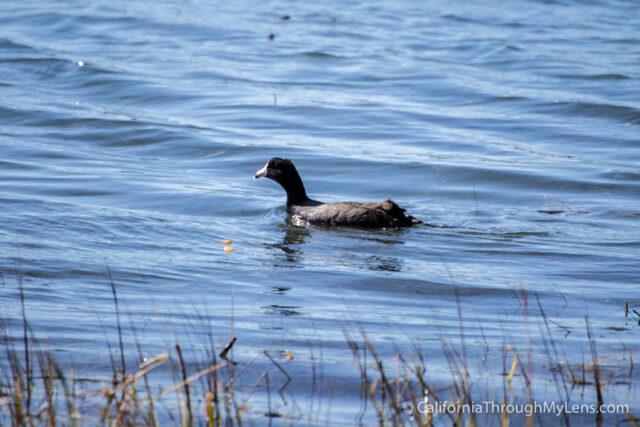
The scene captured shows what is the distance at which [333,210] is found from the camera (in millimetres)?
10984

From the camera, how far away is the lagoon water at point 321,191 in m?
6.01

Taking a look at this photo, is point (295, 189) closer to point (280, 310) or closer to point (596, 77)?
point (280, 310)

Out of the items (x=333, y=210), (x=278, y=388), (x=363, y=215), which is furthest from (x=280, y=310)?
(x=333, y=210)

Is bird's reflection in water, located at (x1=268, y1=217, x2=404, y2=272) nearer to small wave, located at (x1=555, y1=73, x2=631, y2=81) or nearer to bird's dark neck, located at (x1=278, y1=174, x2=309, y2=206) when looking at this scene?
bird's dark neck, located at (x1=278, y1=174, x2=309, y2=206)

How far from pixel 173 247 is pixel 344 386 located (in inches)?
181

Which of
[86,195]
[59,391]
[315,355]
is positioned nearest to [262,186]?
[86,195]

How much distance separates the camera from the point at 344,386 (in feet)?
16.6

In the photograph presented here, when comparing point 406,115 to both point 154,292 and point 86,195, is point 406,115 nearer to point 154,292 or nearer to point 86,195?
point 86,195

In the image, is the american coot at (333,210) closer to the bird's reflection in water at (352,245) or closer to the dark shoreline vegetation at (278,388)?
the bird's reflection in water at (352,245)

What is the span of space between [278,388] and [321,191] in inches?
340

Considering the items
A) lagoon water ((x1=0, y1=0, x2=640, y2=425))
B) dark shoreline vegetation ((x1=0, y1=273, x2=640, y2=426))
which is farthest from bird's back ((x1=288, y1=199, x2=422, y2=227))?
dark shoreline vegetation ((x1=0, y1=273, x2=640, y2=426))

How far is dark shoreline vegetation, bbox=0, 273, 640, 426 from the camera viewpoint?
4.16 meters

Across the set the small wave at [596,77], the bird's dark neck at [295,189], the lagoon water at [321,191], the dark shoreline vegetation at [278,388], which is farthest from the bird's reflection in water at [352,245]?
the small wave at [596,77]

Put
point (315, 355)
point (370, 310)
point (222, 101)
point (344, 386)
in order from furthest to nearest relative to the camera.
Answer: point (222, 101) → point (370, 310) → point (315, 355) → point (344, 386)
